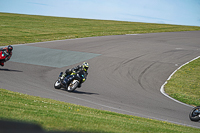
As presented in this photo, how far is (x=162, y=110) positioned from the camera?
12109mm

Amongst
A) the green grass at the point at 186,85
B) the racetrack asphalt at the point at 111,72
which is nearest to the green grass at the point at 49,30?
the racetrack asphalt at the point at 111,72

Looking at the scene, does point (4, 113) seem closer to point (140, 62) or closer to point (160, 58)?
point (140, 62)

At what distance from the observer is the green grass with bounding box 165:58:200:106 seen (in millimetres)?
15461

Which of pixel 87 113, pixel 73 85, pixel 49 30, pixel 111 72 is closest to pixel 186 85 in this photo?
pixel 111 72

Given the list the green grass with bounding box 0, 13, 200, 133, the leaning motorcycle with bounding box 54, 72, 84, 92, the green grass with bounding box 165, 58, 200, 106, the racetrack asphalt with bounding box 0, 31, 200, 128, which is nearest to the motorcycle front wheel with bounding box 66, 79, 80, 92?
the leaning motorcycle with bounding box 54, 72, 84, 92

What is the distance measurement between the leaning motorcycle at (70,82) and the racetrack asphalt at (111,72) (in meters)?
0.31

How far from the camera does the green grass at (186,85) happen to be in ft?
50.7

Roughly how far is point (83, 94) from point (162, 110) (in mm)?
4040

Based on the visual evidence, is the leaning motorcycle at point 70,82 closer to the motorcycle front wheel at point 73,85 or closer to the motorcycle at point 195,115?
the motorcycle front wheel at point 73,85

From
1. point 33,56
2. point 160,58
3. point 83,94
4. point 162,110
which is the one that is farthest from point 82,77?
point 160,58

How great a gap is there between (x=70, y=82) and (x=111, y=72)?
632 centimetres


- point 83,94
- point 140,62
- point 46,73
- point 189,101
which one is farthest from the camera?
point 140,62

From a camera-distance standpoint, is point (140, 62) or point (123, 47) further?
point (123, 47)

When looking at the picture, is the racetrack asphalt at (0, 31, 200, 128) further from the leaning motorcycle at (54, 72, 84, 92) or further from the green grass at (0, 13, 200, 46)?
the green grass at (0, 13, 200, 46)
